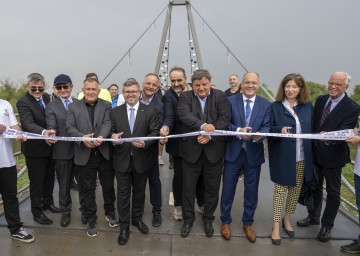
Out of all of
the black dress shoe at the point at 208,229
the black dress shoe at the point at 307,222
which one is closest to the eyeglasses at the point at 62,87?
the black dress shoe at the point at 208,229

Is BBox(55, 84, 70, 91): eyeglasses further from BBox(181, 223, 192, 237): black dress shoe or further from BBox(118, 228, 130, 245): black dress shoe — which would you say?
BBox(181, 223, 192, 237): black dress shoe

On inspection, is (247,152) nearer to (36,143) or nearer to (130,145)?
(130,145)

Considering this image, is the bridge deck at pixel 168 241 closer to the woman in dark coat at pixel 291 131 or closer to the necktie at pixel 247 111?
the woman in dark coat at pixel 291 131

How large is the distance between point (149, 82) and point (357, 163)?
88.2 inches

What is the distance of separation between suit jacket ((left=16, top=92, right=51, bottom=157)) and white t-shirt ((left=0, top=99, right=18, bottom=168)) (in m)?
0.21

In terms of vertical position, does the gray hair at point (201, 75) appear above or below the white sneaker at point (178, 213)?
above

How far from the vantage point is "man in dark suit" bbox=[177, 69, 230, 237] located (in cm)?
298

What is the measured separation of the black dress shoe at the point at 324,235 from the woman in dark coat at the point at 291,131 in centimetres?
45

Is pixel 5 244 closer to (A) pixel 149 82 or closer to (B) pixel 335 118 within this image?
(A) pixel 149 82

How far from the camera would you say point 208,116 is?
3057 mm

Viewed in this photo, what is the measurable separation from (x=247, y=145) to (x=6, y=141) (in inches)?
94.0

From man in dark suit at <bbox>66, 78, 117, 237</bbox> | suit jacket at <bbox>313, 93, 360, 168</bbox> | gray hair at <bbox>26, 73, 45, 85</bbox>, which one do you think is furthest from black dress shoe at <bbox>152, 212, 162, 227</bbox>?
gray hair at <bbox>26, 73, 45, 85</bbox>

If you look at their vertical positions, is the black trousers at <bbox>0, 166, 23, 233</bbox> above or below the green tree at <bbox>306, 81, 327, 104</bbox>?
below

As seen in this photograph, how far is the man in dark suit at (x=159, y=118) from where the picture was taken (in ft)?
10.9
